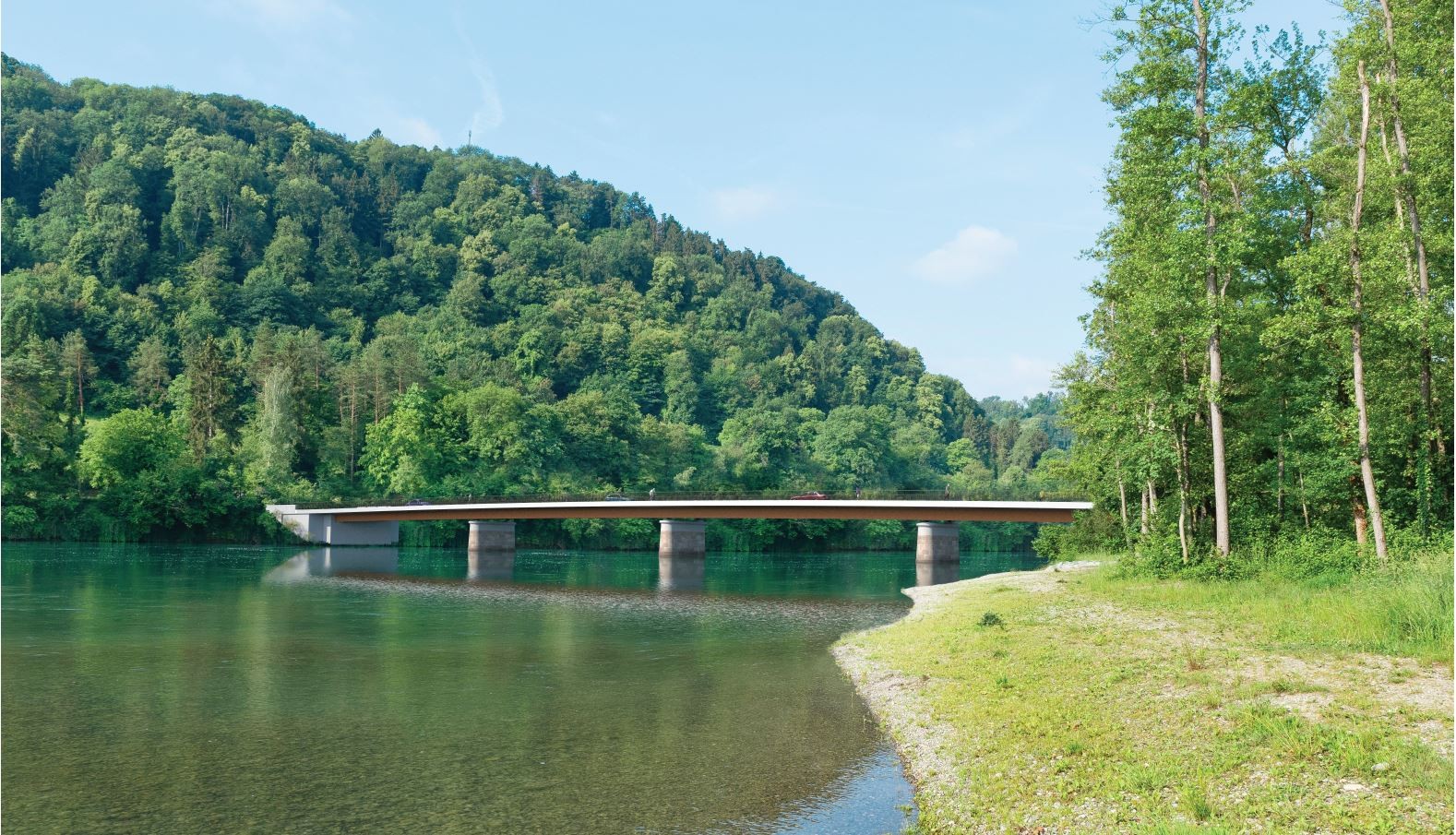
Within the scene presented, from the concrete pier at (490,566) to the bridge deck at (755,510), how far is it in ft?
12.3

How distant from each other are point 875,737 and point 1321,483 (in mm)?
21785

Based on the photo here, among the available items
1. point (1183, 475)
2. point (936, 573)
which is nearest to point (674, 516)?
point (936, 573)

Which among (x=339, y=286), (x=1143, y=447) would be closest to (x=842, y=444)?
(x=339, y=286)

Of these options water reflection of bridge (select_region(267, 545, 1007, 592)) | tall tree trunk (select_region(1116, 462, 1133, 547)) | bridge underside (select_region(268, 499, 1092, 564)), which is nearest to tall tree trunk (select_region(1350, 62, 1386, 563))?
tall tree trunk (select_region(1116, 462, 1133, 547))

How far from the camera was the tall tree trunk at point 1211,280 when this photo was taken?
33.6 m

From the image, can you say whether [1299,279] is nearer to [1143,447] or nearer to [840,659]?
[1143,447]

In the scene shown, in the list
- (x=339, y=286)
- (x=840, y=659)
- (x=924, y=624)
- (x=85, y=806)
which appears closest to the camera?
(x=85, y=806)

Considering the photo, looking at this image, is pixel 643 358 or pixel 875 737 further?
pixel 643 358

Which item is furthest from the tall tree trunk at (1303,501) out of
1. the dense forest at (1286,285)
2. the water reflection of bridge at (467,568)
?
the water reflection of bridge at (467,568)

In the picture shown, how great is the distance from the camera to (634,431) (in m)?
143

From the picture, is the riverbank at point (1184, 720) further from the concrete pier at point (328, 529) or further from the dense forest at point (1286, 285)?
the concrete pier at point (328, 529)

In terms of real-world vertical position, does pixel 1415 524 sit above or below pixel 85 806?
above

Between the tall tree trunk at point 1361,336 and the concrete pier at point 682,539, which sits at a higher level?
the tall tree trunk at point 1361,336

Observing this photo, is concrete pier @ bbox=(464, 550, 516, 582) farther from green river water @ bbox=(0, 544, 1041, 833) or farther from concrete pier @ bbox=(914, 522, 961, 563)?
concrete pier @ bbox=(914, 522, 961, 563)
